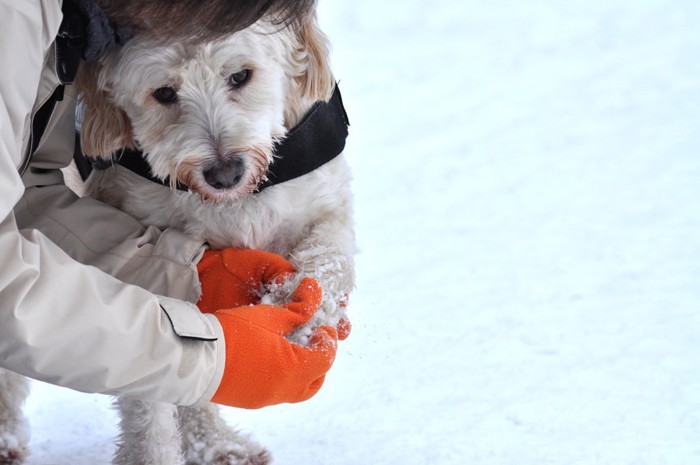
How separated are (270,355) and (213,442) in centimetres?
118

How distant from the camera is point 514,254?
16.6 feet

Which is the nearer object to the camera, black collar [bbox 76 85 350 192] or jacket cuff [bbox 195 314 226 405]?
jacket cuff [bbox 195 314 226 405]

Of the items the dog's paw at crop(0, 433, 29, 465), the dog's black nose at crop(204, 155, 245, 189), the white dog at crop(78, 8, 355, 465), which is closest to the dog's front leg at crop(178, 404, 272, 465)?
the white dog at crop(78, 8, 355, 465)

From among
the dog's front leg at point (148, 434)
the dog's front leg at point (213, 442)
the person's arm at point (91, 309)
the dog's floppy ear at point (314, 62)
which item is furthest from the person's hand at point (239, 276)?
the dog's front leg at point (213, 442)

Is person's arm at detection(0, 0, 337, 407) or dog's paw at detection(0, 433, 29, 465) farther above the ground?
person's arm at detection(0, 0, 337, 407)

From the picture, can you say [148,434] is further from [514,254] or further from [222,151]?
[514,254]

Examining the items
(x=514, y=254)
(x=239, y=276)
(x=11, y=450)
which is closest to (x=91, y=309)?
(x=239, y=276)

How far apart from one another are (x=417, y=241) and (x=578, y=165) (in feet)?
4.73

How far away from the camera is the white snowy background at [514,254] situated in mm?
3812

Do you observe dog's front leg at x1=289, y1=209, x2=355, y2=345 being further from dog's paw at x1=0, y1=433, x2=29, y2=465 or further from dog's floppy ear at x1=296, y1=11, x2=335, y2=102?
dog's paw at x1=0, y1=433, x2=29, y2=465

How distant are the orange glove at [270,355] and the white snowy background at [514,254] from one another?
3.31 ft

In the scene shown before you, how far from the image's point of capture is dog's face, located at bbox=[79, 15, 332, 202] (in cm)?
291

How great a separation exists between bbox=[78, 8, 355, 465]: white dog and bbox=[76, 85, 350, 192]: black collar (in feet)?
0.05

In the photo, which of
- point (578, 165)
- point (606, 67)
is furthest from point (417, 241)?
point (606, 67)
